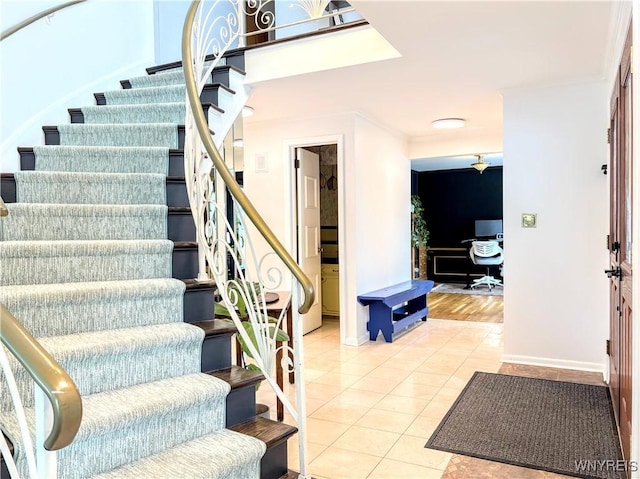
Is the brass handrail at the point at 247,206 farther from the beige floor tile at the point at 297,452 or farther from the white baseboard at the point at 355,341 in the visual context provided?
the white baseboard at the point at 355,341

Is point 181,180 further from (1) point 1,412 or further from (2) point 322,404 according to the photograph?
(2) point 322,404

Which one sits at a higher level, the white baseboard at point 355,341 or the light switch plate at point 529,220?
the light switch plate at point 529,220

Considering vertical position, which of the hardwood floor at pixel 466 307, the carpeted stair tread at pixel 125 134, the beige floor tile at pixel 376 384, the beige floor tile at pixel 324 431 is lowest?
the hardwood floor at pixel 466 307

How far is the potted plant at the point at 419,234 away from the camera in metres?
9.30

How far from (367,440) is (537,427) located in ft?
3.27

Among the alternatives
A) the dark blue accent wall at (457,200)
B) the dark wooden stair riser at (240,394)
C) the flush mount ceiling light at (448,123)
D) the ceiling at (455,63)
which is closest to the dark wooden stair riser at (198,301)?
the dark wooden stair riser at (240,394)

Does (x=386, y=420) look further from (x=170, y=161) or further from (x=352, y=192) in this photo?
(x=352, y=192)

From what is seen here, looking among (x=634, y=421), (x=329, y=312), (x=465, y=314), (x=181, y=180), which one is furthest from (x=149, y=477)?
(x=465, y=314)

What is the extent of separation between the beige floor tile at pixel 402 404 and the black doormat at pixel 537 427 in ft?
0.67

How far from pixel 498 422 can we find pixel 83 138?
316 cm

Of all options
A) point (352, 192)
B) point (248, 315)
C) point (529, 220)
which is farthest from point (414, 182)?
point (248, 315)

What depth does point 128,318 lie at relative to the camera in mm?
2086

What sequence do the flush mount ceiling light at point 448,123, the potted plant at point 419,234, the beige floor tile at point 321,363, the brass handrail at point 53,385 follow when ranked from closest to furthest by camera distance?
1. the brass handrail at point 53,385
2. the beige floor tile at point 321,363
3. the flush mount ceiling light at point 448,123
4. the potted plant at point 419,234

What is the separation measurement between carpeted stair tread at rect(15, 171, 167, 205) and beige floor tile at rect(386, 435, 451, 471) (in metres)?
1.85
